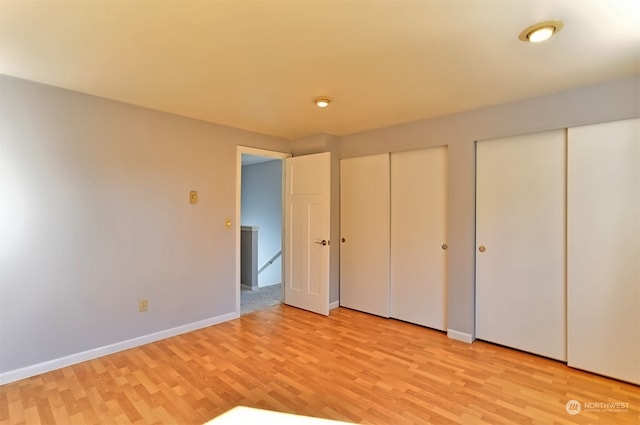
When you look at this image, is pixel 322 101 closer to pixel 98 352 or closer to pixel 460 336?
pixel 460 336

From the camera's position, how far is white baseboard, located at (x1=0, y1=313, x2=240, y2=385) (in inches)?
95.2

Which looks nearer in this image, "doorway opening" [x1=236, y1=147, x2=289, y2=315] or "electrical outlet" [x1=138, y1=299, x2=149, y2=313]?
"electrical outlet" [x1=138, y1=299, x2=149, y2=313]

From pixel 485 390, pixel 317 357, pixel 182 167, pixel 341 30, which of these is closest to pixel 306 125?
pixel 182 167

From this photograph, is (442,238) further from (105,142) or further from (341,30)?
(105,142)

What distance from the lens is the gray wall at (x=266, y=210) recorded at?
607 centimetres

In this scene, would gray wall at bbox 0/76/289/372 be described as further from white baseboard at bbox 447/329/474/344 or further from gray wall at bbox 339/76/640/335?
white baseboard at bbox 447/329/474/344

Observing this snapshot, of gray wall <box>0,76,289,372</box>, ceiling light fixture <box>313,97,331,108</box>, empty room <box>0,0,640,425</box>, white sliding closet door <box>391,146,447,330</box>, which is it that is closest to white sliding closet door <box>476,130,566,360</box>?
empty room <box>0,0,640,425</box>

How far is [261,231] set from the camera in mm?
6383

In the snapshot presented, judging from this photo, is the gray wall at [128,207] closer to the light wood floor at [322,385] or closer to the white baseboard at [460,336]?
the white baseboard at [460,336]

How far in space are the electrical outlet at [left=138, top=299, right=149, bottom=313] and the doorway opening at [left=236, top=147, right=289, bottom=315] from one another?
1.61m

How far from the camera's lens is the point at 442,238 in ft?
11.2

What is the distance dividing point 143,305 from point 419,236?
2.98 meters

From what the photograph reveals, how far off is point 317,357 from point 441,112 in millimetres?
2648

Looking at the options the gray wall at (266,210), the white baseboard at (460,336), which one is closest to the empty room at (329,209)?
the white baseboard at (460,336)
